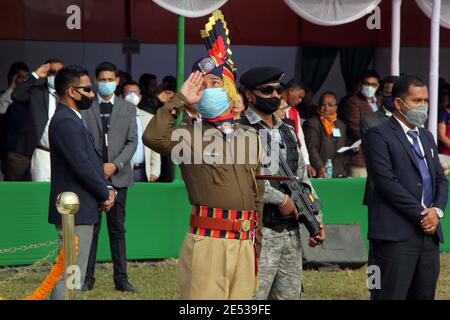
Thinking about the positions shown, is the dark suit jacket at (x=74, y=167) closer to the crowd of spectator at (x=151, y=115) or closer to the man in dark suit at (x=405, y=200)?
the man in dark suit at (x=405, y=200)

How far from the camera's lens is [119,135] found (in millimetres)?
9477

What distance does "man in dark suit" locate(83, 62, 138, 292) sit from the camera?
9.34 metres

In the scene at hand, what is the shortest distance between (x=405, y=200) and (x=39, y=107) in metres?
4.47

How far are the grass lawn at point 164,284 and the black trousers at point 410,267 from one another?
7.84 ft

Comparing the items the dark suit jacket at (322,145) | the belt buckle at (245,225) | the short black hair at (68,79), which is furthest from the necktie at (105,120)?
the belt buckle at (245,225)

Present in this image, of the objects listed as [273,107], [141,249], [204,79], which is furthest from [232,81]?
[141,249]

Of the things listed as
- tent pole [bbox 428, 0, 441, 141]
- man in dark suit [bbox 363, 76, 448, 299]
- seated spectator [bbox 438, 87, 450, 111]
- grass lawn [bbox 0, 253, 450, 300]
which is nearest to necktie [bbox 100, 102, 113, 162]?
grass lawn [bbox 0, 253, 450, 300]

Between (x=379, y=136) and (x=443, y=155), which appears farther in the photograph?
(x=443, y=155)

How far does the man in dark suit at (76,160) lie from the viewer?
7312mm

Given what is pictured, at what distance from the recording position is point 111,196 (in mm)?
7688

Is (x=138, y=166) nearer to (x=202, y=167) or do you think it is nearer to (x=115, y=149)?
(x=115, y=149)

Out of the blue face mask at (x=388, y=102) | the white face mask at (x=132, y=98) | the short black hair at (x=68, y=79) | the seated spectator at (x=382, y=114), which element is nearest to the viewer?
the short black hair at (x=68, y=79)
